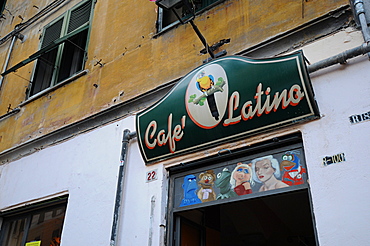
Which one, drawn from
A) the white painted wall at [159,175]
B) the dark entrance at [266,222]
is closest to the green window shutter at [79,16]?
the white painted wall at [159,175]

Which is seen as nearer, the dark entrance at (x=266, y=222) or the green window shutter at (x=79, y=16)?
the dark entrance at (x=266, y=222)

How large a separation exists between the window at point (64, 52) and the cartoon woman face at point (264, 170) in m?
4.36

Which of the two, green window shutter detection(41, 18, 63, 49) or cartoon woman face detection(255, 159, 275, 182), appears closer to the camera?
cartoon woman face detection(255, 159, 275, 182)

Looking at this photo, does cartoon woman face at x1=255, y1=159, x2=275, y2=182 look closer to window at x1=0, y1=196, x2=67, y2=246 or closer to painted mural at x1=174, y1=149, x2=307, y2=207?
painted mural at x1=174, y1=149, x2=307, y2=207

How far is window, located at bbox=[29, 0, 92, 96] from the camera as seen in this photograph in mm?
7598

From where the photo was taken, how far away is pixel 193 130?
4.63 meters

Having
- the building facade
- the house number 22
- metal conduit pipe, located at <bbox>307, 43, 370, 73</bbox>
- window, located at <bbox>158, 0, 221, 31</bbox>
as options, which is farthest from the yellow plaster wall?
the house number 22

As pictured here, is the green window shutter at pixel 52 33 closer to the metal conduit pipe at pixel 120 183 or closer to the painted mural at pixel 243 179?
the metal conduit pipe at pixel 120 183

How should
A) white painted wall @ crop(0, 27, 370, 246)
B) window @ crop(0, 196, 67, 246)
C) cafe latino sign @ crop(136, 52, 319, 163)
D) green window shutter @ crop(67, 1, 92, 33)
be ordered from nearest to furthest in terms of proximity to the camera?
white painted wall @ crop(0, 27, 370, 246), cafe latino sign @ crop(136, 52, 319, 163), window @ crop(0, 196, 67, 246), green window shutter @ crop(67, 1, 92, 33)

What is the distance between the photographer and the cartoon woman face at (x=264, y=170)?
4.13 metres

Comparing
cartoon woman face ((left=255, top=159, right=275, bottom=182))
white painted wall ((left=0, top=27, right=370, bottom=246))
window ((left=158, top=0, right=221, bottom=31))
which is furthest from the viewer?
window ((left=158, top=0, right=221, bottom=31))

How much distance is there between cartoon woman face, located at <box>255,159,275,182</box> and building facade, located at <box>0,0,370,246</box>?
13 millimetres

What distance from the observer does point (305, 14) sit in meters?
4.54

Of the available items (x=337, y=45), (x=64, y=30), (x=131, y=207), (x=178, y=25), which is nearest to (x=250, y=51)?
(x=337, y=45)
